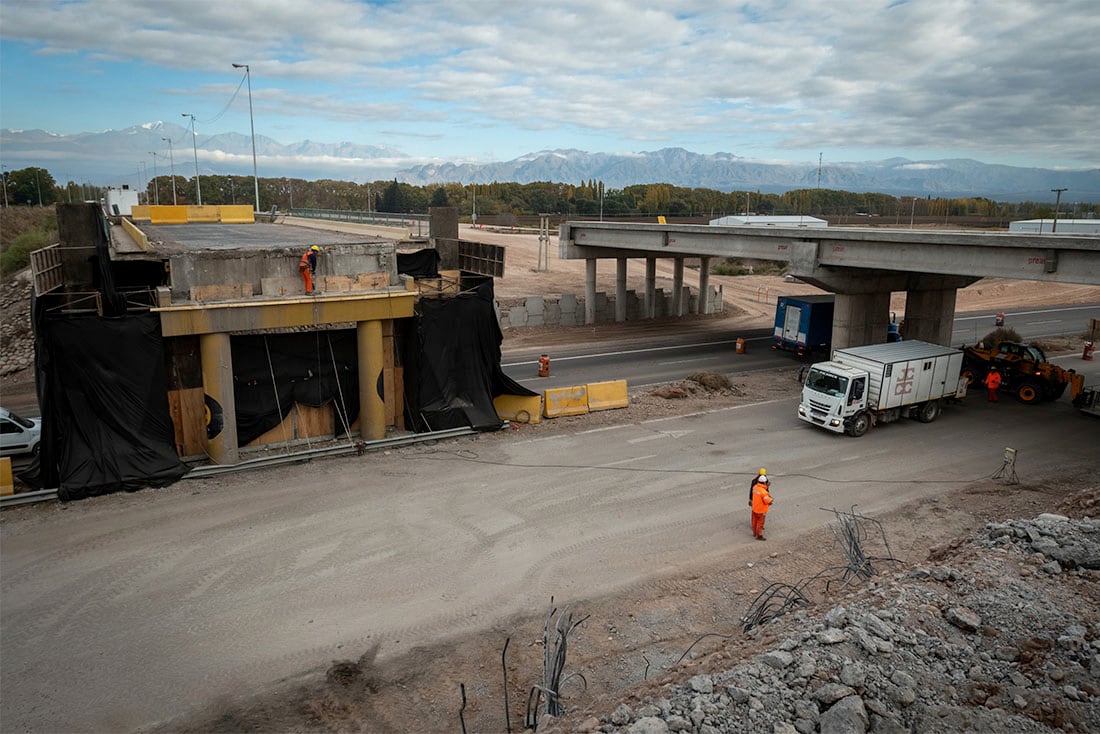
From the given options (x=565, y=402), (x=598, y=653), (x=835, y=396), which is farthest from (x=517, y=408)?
(x=598, y=653)

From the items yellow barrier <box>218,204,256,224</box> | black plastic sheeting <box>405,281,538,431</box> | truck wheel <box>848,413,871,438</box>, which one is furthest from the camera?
yellow barrier <box>218,204,256,224</box>

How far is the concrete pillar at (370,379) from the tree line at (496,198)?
279 feet

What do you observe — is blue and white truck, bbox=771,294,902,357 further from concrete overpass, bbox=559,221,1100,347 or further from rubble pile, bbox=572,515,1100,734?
rubble pile, bbox=572,515,1100,734

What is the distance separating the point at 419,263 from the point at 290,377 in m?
7.19

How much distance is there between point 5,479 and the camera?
672 inches

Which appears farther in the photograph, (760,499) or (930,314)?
(930,314)

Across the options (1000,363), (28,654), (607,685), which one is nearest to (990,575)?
(607,685)

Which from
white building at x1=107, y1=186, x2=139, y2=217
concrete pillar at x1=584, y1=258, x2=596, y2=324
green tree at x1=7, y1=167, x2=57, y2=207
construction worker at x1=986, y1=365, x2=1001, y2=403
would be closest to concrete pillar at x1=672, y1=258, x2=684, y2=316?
concrete pillar at x1=584, y1=258, x2=596, y2=324

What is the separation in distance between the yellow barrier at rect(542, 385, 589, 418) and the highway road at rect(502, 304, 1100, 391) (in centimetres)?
447

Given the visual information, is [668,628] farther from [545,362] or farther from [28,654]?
[545,362]

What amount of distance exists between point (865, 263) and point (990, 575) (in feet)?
62.5

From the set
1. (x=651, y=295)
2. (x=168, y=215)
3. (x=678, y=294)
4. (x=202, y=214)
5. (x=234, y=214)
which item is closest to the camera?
(x=168, y=215)

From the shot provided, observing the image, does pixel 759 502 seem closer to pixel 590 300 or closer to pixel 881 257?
pixel 881 257

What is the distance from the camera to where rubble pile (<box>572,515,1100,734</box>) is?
8.10 metres
